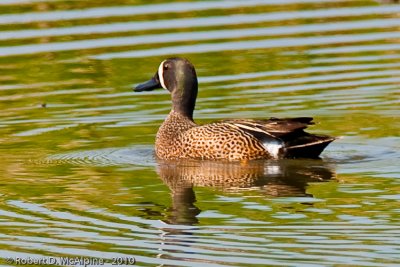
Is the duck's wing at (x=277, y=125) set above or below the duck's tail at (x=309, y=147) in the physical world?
above

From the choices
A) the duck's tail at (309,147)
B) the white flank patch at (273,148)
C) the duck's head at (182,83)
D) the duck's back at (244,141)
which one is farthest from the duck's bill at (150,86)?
the duck's tail at (309,147)

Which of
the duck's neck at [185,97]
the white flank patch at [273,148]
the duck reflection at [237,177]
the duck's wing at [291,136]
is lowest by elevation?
the duck reflection at [237,177]

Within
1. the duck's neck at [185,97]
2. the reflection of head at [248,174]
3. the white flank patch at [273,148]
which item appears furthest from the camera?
the duck's neck at [185,97]

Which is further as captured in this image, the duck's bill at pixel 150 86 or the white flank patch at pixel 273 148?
the duck's bill at pixel 150 86

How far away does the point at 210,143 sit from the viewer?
14.9 metres

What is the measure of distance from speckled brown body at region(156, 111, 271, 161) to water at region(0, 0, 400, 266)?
0.53 feet

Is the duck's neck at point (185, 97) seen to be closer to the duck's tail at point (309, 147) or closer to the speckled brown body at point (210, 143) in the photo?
the speckled brown body at point (210, 143)

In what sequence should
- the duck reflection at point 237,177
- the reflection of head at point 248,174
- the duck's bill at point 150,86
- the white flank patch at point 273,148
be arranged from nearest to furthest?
the duck reflection at point 237,177 → the reflection of head at point 248,174 → the white flank patch at point 273,148 → the duck's bill at point 150,86

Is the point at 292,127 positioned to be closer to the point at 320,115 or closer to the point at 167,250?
the point at 320,115

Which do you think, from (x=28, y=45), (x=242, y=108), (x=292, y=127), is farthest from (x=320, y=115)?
(x=28, y=45)

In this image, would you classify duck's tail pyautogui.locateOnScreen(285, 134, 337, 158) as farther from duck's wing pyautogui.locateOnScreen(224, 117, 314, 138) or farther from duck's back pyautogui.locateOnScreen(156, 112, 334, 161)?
duck's wing pyautogui.locateOnScreen(224, 117, 314, 138)

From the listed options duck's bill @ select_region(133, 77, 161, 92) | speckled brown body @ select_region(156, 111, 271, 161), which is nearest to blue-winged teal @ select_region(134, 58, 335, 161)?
speckled brown body @ select_region(156, 111, 271, 161)

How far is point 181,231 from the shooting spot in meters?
11.8

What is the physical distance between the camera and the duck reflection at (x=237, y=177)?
43.1 feet
